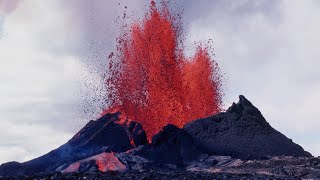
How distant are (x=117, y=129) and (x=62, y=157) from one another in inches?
279

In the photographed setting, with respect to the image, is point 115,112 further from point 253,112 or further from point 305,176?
point 305,176

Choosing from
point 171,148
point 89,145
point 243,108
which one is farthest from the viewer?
point 243,108

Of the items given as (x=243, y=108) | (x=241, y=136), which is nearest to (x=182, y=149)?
(x=241, y=136)

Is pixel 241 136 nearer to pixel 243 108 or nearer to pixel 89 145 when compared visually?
pixel 243 108

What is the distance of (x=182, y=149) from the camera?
176 feet

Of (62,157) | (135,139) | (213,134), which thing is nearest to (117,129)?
(135,139)

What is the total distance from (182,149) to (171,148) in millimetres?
1158

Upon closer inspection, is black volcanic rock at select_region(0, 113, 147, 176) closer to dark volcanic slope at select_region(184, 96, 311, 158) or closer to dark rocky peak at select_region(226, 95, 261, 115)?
dark volcanic slope at select_region(184, 96, 311, 158)

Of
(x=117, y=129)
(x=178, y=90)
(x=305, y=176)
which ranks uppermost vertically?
(x=178, y=90)

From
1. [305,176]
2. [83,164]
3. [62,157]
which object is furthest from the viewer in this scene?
[62,157]

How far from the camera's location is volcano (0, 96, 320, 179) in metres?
49.4

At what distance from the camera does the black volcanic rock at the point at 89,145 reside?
5628 cm

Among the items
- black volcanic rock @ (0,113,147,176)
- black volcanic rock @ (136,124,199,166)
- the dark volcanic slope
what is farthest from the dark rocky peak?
black volcanic rock @ (0,113,147,176)

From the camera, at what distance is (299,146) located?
62.1 metres
